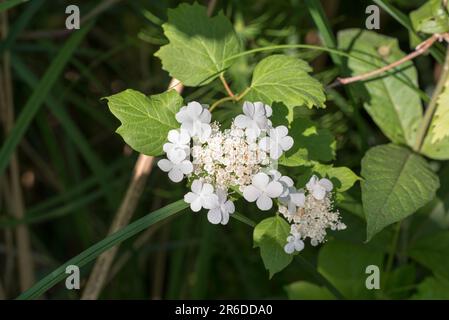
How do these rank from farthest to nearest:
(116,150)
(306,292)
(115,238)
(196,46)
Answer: (116,150)
(306,292)
(196,46)
(115,238)

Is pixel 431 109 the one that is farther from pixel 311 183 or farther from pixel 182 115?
pixel 182 115

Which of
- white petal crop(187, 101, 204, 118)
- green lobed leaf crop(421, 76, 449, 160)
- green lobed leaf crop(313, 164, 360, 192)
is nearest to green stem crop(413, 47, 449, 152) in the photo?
green lobed leaf crop(421, 76, 449, 160)

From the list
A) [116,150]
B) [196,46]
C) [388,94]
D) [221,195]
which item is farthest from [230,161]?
[116,150]

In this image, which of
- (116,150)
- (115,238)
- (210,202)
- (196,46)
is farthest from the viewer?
(116,150)
